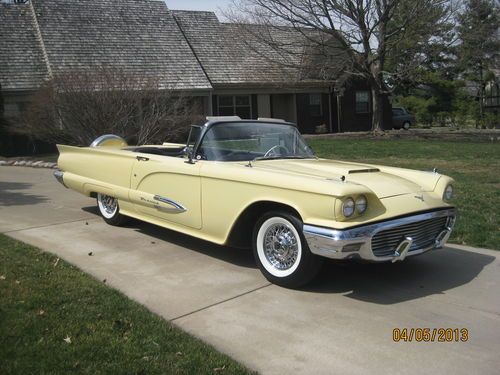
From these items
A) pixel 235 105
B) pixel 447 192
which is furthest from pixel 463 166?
pixel 235 105

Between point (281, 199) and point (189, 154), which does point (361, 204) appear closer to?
point (281, 199)

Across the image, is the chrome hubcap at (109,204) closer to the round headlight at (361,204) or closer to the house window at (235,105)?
the round headlight at (361,204)

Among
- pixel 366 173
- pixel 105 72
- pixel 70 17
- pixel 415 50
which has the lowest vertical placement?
pixel 366 173

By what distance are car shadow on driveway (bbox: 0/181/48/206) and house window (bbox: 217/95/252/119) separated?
54.4 ft

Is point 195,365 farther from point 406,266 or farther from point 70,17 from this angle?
point 70,17

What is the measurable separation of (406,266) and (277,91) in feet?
76.0

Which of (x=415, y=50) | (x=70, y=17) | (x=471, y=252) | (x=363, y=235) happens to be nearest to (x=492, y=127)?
Answer: (x=415, y=50)

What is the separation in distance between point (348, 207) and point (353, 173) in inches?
37.3

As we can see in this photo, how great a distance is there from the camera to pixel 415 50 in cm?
2416

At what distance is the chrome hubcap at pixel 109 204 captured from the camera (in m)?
7.43

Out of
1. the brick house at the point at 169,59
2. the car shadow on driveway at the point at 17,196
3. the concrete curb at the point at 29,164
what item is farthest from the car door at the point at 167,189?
the brick house at the point at 169,59

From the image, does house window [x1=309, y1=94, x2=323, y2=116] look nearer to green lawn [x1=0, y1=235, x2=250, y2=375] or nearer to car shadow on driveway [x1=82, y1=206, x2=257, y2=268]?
car shadow on driveway [x1=82, y1=206, x2=257, y2=268]

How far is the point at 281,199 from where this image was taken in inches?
192

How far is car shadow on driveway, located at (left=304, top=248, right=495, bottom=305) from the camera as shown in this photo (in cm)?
491
